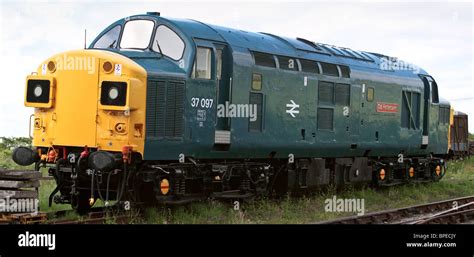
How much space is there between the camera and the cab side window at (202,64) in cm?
1335

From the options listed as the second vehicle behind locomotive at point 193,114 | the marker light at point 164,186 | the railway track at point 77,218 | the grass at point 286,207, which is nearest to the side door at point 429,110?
the grass at point 286,207

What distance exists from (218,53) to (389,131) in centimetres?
764

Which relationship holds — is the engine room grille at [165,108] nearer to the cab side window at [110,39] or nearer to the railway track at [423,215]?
Answer: the cab side window at [110,39]

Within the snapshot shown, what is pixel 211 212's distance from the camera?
13641 mm

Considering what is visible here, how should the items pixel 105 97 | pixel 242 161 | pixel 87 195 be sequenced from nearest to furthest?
pixel 105 97 < pixel 87 195 < pixel 242 161

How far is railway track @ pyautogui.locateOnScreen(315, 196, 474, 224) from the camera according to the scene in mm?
13609

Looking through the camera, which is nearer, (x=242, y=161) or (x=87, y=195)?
(x=87, y=195)

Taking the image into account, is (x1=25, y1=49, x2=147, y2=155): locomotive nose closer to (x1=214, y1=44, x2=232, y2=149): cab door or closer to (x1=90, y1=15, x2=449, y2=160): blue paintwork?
(x1=90, y1=15, x2=449, y2=160): blue paintwork

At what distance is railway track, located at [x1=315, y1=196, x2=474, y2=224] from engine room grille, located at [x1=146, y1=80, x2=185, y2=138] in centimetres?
338

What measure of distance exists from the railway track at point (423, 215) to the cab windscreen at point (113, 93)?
14.4 ft

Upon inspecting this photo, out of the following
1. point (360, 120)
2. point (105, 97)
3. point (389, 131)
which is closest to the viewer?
point (105, 97)

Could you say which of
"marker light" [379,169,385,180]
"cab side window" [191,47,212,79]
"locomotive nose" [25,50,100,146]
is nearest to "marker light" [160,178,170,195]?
"locomotive nose" [25,50,100,146]
